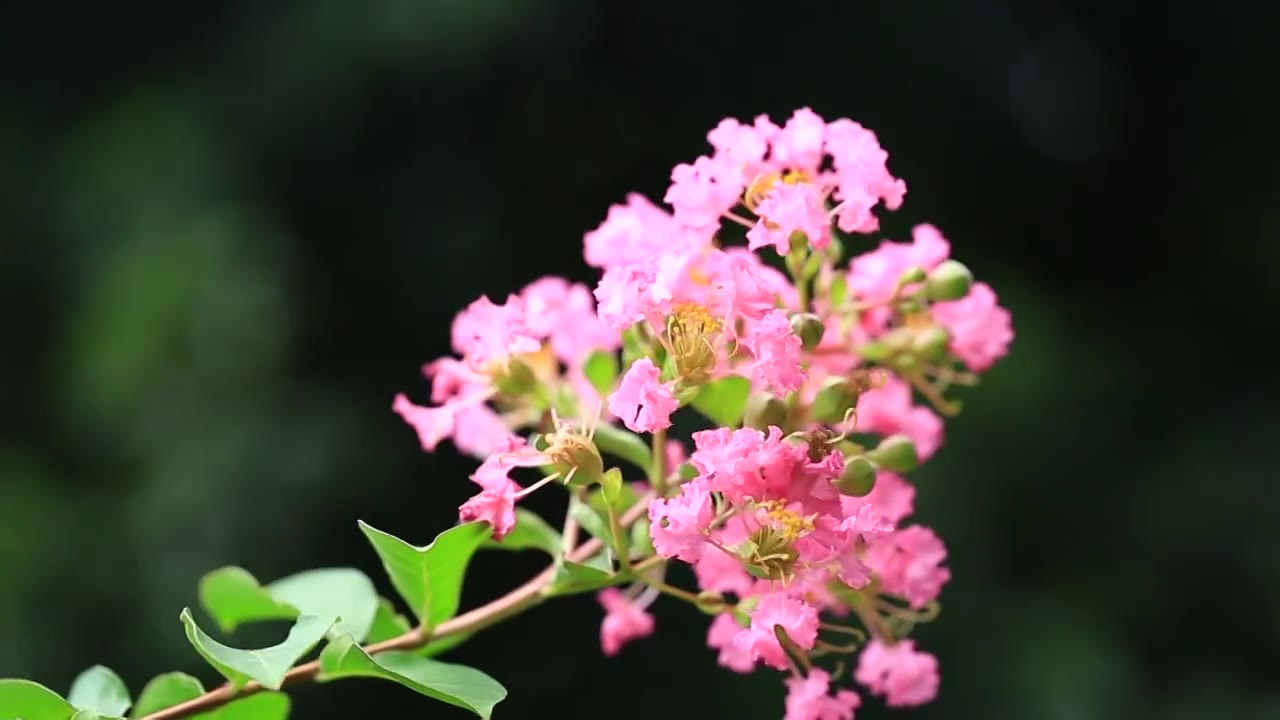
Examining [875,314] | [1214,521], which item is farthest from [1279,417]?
[875,314]

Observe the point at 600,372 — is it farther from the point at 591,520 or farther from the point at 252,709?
the point at 252,709

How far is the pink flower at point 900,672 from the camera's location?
2.70 ft

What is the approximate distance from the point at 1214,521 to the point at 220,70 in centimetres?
185

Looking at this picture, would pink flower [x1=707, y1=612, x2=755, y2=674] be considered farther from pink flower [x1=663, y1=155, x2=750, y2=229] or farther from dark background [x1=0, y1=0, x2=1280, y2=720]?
dark background [x1=0, y1=0, x2=1280, y2=720]

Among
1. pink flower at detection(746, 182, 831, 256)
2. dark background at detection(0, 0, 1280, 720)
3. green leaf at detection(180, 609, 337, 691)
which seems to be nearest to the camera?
green leaf at detection(180, 609, 337, 691)

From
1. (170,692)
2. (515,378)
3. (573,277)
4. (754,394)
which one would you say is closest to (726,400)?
(754,394)

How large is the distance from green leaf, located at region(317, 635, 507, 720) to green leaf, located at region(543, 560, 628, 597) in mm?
64

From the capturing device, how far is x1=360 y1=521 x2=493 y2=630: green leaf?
666 millimetres

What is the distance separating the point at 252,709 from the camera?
2.24 ft

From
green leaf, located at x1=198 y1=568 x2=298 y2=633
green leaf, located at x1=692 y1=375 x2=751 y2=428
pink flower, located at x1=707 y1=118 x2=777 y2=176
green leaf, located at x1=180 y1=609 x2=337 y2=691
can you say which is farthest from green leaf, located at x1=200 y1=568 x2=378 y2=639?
pink flower, located at x1=707 y1=118 x2=777 y2=176

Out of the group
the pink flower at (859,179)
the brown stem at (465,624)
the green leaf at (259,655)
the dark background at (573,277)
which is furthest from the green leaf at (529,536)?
the dark background at (573,277)

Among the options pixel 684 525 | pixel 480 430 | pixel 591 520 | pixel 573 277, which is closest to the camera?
pixel 684 525

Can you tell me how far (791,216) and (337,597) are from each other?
0.35m

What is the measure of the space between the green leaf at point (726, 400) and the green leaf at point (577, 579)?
0.11 meters
